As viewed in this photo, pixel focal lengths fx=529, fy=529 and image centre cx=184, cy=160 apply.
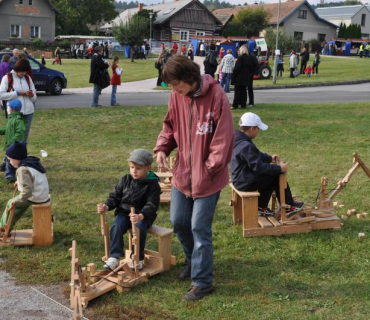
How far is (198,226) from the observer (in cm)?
426

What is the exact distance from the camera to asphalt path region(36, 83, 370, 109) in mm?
17719

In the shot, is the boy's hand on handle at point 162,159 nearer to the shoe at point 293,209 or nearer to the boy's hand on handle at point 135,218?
the boy's hand on handle at point 135,218

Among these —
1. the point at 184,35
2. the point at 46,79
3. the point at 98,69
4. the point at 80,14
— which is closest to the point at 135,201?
the point at 98,69

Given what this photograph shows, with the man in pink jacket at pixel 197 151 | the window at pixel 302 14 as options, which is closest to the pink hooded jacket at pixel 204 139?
the man in pink jacket at pixel 197 151

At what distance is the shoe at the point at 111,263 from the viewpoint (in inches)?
186

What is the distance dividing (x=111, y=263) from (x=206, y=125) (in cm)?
158

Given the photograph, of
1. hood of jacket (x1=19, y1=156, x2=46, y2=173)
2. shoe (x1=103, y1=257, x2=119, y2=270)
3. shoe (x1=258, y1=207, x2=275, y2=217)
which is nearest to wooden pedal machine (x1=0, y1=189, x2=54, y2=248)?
hood of jacket (x1=19, y1=156, x2=46, y2=173)

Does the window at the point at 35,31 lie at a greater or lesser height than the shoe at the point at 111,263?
greater

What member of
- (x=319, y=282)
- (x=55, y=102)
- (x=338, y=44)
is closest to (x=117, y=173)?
(x=319, y=282)

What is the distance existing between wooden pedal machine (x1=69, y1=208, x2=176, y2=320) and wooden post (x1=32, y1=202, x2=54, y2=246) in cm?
97

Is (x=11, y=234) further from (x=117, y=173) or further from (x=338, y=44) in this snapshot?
(x=338, y=44)

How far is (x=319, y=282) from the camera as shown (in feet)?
15.6

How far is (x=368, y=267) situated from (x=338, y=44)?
205 ft

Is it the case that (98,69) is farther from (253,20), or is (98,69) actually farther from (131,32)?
(253,20)
